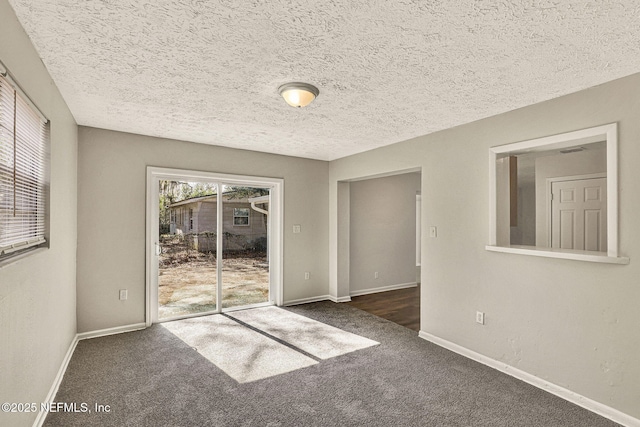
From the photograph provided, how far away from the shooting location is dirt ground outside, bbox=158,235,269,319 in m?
4.22

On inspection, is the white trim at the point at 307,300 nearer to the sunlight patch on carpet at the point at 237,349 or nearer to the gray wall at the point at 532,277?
the sunlight patch on carpet at the point at 237,349

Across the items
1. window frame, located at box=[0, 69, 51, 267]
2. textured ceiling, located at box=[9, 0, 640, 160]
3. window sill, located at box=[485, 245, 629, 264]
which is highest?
textured ceiling, located at box=[9, 0, 640, 160]

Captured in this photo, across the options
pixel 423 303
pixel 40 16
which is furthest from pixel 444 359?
pixel 40 16

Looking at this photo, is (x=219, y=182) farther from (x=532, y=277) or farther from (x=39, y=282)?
(x=532, y=277)

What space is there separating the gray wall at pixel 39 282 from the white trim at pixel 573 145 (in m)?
3.42

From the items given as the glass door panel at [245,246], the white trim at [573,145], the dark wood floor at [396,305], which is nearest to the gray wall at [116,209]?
the glass door panel at [245,246]

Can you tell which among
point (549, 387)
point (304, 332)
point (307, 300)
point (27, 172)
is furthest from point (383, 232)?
point (27, 172)

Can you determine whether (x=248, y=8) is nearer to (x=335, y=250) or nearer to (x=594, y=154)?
(x=335, y=250)

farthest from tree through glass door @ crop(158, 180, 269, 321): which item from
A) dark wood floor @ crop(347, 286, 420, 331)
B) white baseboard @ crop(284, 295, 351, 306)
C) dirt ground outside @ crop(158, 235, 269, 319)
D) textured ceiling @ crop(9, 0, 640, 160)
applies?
dark wood floor @ crop(347, 286, 420, 331)

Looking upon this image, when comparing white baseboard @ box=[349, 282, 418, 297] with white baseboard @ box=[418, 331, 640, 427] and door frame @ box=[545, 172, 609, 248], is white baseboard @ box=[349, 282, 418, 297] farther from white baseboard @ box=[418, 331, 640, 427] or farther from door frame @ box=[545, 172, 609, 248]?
door frame @ box=[545, 172, 609, 248]

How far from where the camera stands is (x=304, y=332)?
12.6 ft

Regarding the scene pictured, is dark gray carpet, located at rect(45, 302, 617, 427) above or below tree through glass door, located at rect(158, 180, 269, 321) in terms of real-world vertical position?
below

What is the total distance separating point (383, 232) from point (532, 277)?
3.30 m

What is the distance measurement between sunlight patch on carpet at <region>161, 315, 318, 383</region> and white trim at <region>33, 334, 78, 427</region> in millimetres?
915
